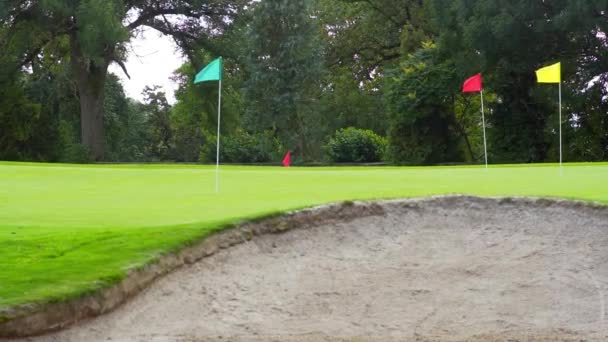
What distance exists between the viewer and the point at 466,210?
9.13 m

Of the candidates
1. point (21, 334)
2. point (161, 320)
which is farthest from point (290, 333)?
point (21, 334)

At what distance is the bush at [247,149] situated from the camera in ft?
131

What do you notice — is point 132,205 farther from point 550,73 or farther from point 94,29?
point 94,29

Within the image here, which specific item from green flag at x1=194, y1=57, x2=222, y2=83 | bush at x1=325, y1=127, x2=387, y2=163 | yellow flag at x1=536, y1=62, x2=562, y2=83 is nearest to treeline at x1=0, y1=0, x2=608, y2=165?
bush at x1=325, y1=127, x2=387, y2=163

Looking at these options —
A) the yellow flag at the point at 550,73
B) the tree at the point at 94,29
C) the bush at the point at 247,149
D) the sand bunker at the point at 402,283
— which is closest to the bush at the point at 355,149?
the bush at the point at 247,149

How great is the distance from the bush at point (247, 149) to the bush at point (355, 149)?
4005 mm

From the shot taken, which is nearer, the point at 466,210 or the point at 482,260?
the point at 482,260

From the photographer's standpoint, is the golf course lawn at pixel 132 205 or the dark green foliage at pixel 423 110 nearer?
the golf course lawn at pixel 132 205

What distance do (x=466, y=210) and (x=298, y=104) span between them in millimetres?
29477

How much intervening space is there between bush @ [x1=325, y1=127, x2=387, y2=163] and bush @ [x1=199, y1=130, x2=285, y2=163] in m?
4.00

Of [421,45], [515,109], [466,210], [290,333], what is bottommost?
[290,333]

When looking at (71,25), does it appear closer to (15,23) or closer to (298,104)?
(15,23)

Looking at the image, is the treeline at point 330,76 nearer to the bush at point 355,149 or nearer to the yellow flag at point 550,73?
the bush at point 355,149

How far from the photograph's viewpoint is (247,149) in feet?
139
